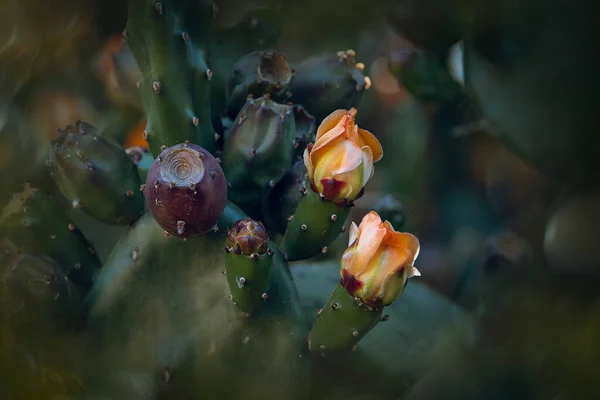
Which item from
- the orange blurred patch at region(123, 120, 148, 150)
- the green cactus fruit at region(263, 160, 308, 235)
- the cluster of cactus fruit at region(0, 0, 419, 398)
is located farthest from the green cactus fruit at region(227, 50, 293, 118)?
the orange blurred patch at region(123, 120, 148, 150)

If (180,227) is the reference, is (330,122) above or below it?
above

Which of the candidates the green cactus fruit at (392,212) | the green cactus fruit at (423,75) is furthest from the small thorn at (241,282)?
the green cactus fruit at (423,75)

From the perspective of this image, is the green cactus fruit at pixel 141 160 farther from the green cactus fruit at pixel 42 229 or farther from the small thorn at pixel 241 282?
the small thorn at pixel 241 282

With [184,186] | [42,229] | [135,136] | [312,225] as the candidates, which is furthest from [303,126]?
[135,136]

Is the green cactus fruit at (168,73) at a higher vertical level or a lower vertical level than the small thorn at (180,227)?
higher

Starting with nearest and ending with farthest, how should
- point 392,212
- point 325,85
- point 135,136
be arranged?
point 325,85, point 392,212, point 135,136

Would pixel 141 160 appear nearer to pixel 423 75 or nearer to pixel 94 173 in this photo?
pixel 94 173
